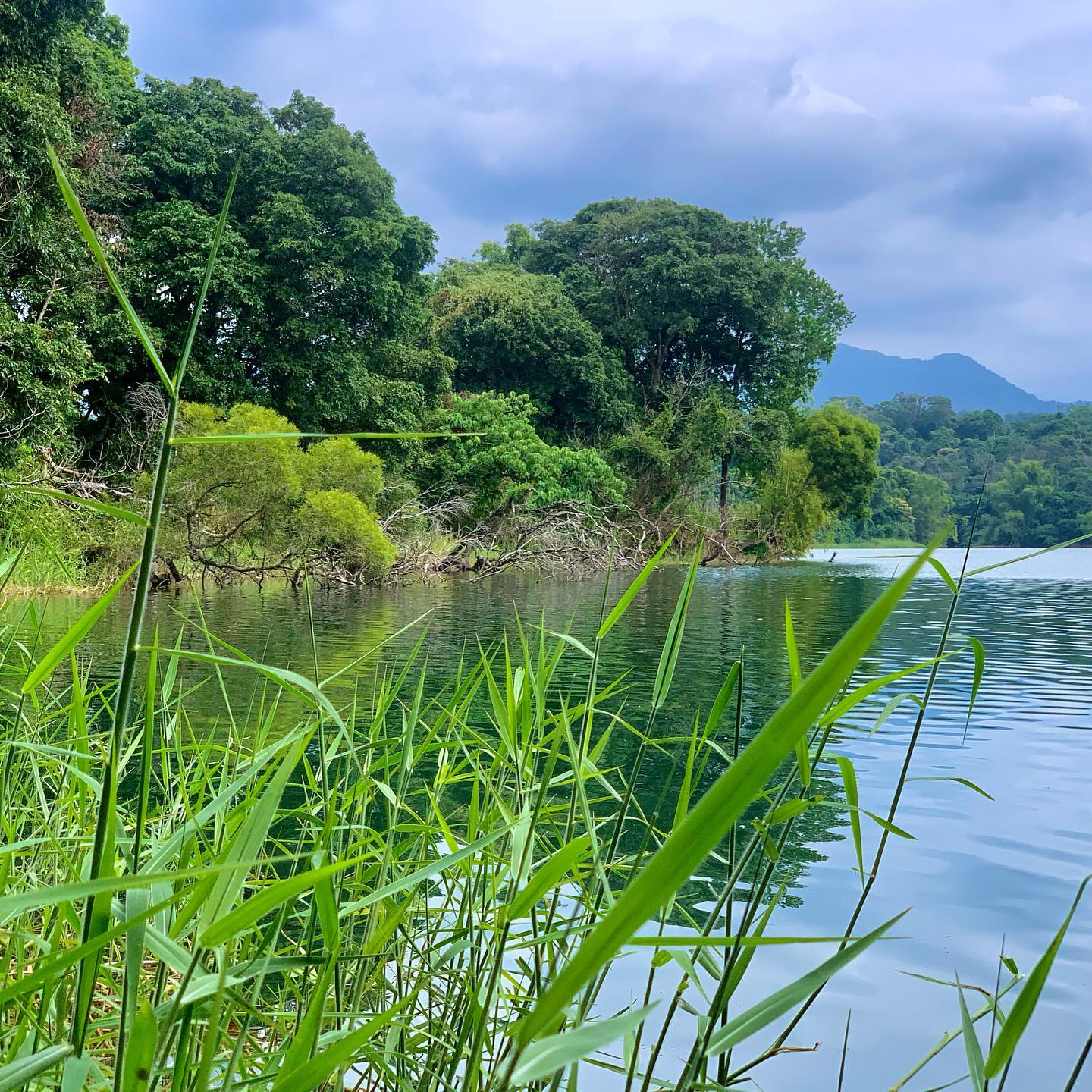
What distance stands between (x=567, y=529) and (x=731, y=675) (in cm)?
1699

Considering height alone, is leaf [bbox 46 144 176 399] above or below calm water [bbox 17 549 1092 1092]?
above

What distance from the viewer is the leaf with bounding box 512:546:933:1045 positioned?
289 mm

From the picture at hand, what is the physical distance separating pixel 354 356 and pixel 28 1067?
61.5 feet

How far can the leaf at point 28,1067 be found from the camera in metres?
0.56

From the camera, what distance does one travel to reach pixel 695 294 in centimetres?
2767

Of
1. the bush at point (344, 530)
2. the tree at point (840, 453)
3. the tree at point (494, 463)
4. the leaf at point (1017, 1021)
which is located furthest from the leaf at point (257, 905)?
the tree at point (840, 453)

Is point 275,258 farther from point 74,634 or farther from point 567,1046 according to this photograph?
point 567,1046

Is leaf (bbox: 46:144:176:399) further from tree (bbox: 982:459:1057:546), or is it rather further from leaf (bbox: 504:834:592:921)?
tree (bbox: 982:459:1057:546)

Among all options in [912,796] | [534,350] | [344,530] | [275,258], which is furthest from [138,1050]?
[534,350]

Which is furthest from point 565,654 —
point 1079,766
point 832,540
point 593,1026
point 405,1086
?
point 832,540

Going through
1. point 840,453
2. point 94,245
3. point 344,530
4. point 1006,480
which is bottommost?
point 344,530

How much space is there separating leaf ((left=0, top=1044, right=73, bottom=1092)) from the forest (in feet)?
1.15

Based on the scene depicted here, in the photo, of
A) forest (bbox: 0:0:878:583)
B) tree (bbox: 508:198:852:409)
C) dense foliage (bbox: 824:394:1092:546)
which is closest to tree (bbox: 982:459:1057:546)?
dense foliage (bbox: 824:394:1092:546)

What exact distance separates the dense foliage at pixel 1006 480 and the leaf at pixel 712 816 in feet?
89.5
